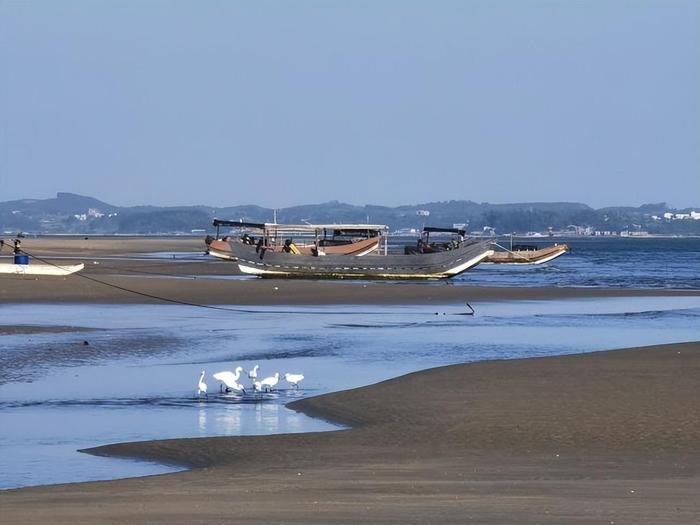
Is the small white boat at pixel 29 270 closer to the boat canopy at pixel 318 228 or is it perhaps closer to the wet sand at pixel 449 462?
the boat canopy at pixel 318 228

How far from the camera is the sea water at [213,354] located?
1388 centimetres

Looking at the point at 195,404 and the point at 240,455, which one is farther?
the point at 195,404

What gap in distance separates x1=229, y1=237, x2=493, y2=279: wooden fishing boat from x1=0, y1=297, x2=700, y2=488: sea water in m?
16.9

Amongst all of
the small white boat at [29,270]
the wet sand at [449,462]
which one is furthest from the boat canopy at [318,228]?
the wet sand at [449,462]

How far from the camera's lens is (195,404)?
1612 centimetres

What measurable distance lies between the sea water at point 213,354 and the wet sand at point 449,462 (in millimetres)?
837

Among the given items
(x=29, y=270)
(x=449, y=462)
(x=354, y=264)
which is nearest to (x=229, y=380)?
(x=449, y=462)

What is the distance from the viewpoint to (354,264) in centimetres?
5528

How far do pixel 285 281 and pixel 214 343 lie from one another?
27.2 meters

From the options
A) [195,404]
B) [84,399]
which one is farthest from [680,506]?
[84,399]

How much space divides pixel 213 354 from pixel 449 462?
37.7 feet

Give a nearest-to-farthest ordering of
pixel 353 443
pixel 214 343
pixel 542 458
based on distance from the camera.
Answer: pixel 542 458 → pixel 353 443 → pixel 214 343

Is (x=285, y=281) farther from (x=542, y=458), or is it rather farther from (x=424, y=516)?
(x=424, y=516)

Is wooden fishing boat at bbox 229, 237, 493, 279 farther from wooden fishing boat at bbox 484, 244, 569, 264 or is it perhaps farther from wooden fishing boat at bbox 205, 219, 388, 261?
wooden fishing boat at bbox 484, 244, 569, 264
